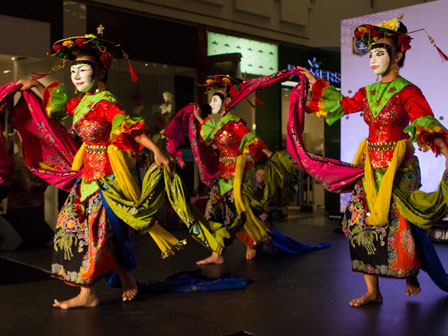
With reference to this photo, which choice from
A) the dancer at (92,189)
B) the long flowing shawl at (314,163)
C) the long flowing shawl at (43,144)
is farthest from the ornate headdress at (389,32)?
the long flowing shawl at (43,144)

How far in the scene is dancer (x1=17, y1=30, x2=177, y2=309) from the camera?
3.31 meters

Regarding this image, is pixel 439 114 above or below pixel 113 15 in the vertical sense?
below

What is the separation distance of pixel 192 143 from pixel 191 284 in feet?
5.57

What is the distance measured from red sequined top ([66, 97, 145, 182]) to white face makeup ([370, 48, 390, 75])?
1.47 m

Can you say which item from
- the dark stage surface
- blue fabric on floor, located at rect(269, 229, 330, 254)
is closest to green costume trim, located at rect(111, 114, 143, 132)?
the dark stage surface

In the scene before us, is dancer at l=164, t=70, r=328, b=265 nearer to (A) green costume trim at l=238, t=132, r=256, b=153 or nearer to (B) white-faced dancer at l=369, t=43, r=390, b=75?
(A) green costume trim at l=238, t=132, r=256, b=153

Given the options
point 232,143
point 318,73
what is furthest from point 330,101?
point 318,73


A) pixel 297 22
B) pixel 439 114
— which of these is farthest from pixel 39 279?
pixel 297 22

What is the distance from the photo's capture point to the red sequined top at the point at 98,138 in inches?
131

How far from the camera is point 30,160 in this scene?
3.68 metres

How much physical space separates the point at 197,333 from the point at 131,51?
5.03 meters

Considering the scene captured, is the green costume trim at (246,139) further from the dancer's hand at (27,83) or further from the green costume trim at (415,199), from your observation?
the dancer's hand at (27,83)

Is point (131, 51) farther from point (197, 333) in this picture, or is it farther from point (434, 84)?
point (197, 333)

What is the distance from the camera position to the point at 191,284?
388 cm
